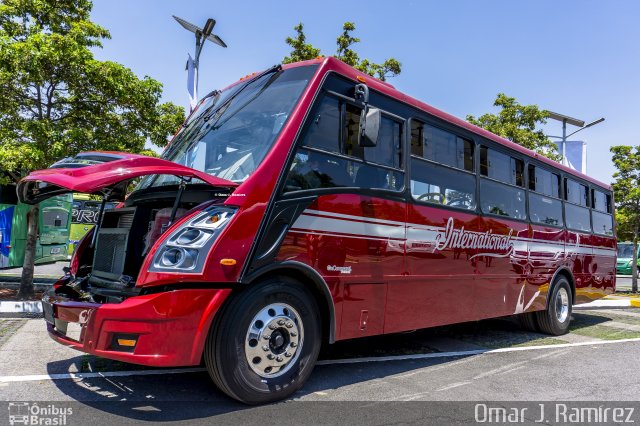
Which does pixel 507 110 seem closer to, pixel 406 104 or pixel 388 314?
pixel 406 104

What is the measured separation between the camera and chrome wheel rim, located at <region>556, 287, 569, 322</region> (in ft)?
27.0

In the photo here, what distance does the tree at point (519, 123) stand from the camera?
702 inches

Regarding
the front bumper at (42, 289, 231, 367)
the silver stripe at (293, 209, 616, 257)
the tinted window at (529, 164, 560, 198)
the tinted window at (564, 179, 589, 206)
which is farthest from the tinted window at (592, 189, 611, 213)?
the front bumper at (42, 289, 231, 367)

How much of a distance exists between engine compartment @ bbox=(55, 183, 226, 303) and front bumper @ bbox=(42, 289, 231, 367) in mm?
303

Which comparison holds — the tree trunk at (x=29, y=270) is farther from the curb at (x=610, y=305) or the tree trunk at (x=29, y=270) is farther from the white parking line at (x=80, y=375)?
the curb at (x=610, y=305)

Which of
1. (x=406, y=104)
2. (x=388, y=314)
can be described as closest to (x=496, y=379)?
(x=388, y=314)

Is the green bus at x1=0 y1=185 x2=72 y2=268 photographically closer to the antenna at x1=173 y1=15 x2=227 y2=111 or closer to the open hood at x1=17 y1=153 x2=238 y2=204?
the antenna at x1=173 y1=15 x2=227 y2=111

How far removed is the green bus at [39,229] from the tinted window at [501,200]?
1020cm

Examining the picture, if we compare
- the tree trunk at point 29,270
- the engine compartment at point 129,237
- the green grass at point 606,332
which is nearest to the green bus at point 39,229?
the tree trunk at point 29,270

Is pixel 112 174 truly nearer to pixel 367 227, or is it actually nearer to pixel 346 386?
pixel 367 227

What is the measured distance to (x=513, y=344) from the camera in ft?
22.9

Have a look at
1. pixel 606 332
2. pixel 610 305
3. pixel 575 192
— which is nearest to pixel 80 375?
pixel 606 332

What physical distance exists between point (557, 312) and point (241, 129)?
6.66m

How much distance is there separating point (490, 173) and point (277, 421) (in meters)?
4.71
